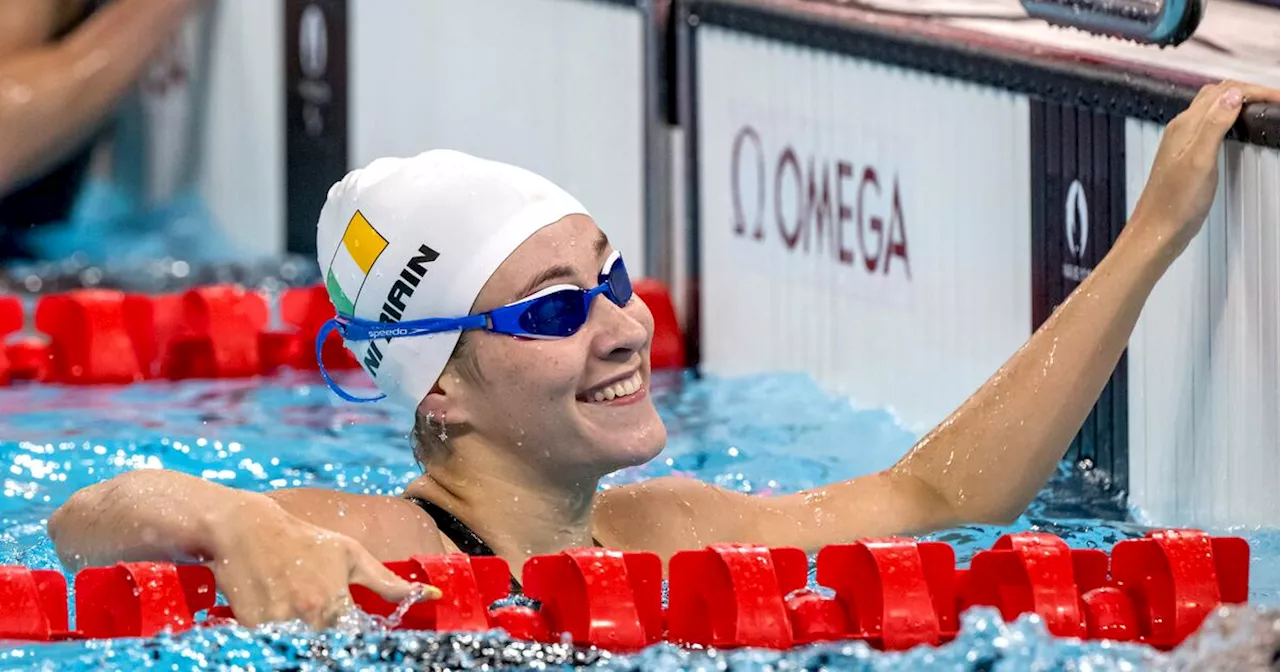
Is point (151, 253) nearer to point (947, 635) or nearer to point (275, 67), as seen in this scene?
point (275, 67)

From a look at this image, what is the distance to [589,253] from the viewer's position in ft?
8.61

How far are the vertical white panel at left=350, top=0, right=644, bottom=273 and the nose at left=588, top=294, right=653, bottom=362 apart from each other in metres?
2.57

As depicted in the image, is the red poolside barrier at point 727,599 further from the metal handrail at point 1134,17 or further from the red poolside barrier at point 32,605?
the metal handrail at point 1134,17

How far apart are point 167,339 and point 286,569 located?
3.02 metres

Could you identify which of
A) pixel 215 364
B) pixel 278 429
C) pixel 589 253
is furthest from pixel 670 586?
pixel 215 364

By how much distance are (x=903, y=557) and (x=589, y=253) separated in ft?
1.84

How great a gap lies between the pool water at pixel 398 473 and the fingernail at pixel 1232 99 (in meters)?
0.61

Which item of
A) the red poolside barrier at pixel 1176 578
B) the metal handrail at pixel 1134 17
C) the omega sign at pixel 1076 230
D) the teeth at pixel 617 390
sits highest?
the metal handrail at pixel 1134 17

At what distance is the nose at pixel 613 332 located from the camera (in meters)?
2.59

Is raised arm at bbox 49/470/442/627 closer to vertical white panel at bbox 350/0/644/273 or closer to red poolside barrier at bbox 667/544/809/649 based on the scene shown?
red poolside barrier at bbox 667/544/809/649

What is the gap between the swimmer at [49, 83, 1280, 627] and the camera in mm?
2576

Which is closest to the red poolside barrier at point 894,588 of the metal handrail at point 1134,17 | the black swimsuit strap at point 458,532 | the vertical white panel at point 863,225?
the black swimsuit strap at point 458,532

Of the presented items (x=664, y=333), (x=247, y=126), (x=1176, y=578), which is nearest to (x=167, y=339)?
(x=664, y=333)

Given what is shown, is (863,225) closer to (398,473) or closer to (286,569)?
(398,473)
